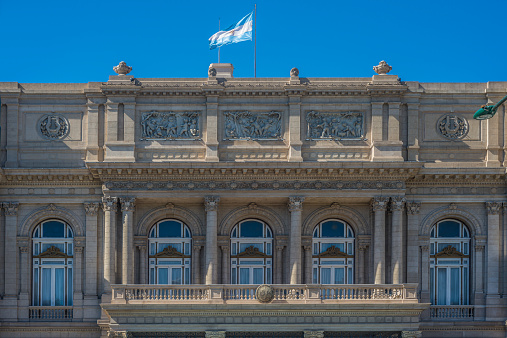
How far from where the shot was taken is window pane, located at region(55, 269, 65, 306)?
→ 4844cm

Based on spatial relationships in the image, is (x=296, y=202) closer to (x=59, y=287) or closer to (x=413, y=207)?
(x=413, y=207)

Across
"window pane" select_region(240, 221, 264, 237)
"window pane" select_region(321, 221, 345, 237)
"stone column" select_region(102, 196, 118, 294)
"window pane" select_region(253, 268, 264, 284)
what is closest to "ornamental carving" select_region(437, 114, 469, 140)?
"window pane" select_region(321, 221, 345, 237)

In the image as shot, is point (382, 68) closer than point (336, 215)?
Yes

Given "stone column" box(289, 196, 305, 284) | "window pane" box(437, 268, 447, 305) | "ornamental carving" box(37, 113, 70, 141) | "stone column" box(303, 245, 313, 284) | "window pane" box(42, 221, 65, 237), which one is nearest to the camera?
"stone column" box(289, 196, 305, 284)

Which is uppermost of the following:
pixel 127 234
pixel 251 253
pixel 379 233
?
pixel 379 233

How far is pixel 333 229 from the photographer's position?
162ft

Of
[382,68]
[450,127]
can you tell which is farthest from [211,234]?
[450,127]

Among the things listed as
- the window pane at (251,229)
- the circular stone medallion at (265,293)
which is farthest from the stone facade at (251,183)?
the circular stone medallion at (265,293)

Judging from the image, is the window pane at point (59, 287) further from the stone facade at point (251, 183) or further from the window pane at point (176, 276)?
the window pane at point (176, 276)

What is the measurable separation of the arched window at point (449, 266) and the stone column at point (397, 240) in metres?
2.27

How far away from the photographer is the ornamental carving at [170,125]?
48.6 m

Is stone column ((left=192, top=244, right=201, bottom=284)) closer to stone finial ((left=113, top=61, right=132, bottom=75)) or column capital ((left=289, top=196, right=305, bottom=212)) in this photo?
column capital ((left=289, top=196, right=305, bottom=212))

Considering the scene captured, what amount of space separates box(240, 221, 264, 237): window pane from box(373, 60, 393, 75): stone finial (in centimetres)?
927

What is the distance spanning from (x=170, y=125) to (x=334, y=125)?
7830 millimetres
